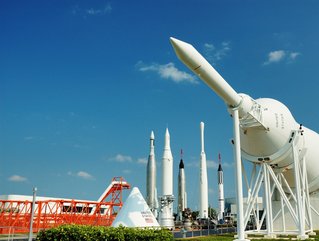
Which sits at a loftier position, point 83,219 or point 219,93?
point 219,93

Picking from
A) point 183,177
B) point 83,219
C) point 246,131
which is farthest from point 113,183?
point 246,131

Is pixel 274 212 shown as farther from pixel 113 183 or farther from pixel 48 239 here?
pixel 113 183

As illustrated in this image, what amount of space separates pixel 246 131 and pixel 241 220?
609 centimetres

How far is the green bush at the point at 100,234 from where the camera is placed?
41.3 ft

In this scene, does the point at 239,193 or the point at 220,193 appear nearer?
the point at 239,193

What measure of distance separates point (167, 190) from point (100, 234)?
20.5 meters

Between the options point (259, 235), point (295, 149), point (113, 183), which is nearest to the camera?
point (295, 149)

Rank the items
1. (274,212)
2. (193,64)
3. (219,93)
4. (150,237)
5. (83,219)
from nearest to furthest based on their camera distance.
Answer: (150,237) < (193,64) < (219,93) < (274,212) < (83,219)

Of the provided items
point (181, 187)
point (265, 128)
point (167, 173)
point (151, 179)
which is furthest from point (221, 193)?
point (265, 128)

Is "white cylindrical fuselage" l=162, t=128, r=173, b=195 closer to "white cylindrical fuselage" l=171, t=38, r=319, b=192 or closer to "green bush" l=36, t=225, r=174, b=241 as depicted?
"white cylindrical fuselage" l=171, t=38, r=319, b=192

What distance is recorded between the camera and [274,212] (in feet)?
85.0

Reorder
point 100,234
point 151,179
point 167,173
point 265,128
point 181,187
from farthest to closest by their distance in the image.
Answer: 1. point 181,187
2. point 151,179
3. point 167,173
4. point 265,128
5. point 100,234

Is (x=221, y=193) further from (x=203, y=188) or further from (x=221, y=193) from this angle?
(x=203, y=188)

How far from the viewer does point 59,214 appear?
127 ft
